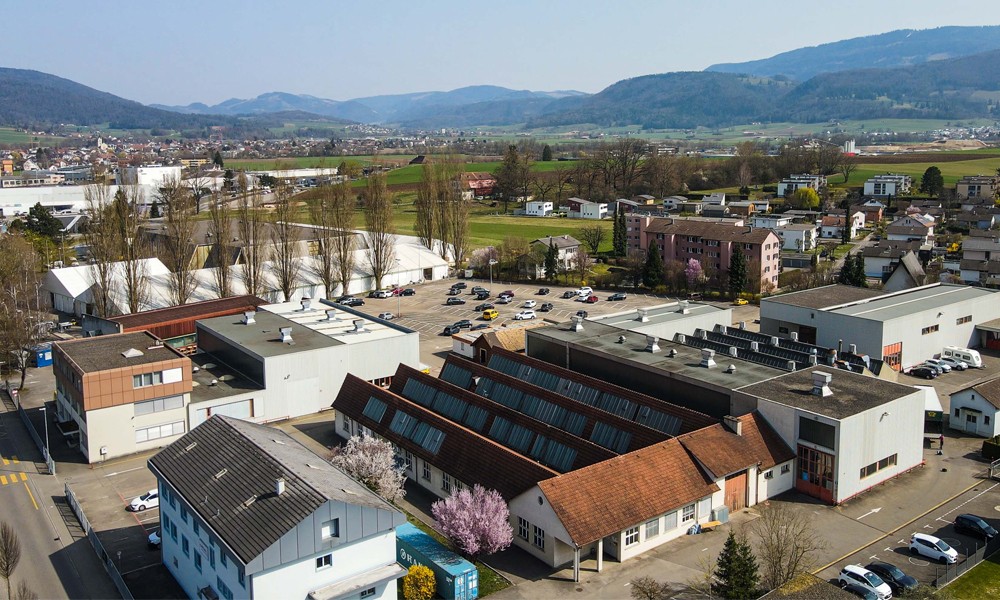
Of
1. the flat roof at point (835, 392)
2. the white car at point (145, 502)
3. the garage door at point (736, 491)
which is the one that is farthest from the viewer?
the flat roof at point (835, 392)

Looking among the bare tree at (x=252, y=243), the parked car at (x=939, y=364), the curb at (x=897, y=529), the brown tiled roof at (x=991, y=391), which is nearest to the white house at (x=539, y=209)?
the bare tree at (x=252, y=243)

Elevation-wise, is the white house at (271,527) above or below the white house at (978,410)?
above

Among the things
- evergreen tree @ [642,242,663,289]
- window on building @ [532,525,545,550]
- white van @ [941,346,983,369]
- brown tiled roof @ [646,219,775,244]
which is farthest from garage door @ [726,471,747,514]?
brown tiled roof @ [646,219,775,244]

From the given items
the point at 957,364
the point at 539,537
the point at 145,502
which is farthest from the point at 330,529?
the point at 957,364

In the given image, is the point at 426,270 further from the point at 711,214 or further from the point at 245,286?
the point at 711,214

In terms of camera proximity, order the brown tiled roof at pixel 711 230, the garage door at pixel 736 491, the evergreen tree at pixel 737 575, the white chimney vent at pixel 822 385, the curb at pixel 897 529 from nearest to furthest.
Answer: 1. the evergreen tree at pixel 737 575
2. the curb at pixel 897 529
3. the garage door at pixel 736 491
4. the white chimney vent at pixel 822 385
5. the brown tiled roof at pixel 711 230

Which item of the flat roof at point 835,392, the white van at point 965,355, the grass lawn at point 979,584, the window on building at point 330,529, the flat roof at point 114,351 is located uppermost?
the flat roof at point 114,351

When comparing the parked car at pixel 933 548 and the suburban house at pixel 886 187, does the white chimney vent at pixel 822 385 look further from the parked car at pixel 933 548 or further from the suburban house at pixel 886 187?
the suburban house at pixel 886 187

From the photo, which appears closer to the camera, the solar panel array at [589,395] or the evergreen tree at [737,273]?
the solar panel array at [589,395]
